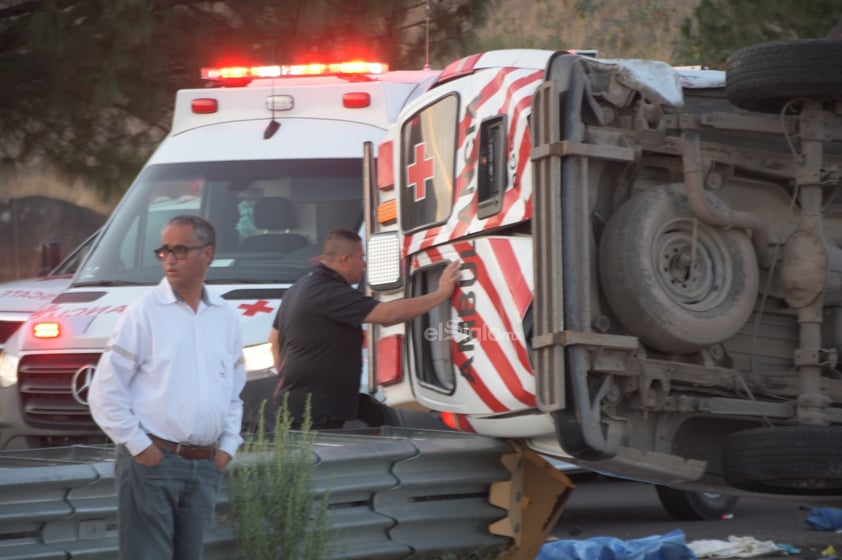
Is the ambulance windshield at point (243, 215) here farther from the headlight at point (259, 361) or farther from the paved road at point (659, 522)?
the paved road at point (659, 522)

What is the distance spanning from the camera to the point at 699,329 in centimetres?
637

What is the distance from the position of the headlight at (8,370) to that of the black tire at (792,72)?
486 cm

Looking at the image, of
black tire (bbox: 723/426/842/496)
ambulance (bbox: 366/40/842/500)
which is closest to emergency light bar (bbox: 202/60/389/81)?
ambulance (bbox: 366/40/842/500)

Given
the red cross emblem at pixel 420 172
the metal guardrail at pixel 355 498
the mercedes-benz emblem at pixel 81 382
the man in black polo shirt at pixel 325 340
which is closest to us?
the metal guardrail at pixel 355 498

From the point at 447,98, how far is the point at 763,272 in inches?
65.4

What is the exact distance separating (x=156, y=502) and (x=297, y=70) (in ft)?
17.5

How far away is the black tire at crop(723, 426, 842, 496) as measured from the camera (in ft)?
20.5

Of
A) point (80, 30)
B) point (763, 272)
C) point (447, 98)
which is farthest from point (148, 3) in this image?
point (763, 272)

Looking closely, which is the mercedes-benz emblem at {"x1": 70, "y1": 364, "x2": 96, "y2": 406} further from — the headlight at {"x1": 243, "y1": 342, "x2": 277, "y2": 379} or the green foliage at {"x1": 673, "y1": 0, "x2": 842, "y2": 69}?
the green foliage at {"x1": 673, "y1": 0, "x2": 842, "y2": 69}

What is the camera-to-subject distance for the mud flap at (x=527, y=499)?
7.36 m

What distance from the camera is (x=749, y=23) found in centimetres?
1498

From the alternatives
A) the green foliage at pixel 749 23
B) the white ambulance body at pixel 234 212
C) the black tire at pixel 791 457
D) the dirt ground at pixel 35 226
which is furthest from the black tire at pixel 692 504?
the dirt ground at pixel 35 226

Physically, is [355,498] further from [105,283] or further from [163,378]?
[105,283]

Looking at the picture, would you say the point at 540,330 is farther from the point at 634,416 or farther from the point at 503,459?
the point at 503,459
